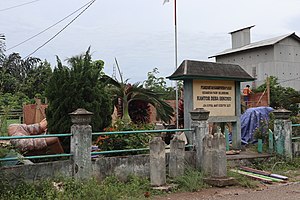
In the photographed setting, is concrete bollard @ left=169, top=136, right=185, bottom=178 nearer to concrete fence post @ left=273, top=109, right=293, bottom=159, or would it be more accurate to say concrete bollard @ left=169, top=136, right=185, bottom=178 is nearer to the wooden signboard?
the wooden signboard

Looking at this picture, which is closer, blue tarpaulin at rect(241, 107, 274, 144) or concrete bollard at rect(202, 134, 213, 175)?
concrete bollard at rect(202, 134, 213, 175)

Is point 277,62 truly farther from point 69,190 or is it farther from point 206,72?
point 69,190

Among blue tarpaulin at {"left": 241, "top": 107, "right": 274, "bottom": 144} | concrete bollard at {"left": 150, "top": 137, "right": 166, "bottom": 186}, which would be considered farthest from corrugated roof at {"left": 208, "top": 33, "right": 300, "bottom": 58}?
concrete bollard at {"left": 150, "top": 137, "right": 166, "bottom": 186}

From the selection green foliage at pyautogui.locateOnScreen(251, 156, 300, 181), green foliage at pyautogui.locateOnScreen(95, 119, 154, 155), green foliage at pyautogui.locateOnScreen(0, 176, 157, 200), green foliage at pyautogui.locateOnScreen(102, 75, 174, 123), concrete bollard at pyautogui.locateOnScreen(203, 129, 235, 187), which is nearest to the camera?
green foliage at pyautogui.locateOnScreen(0, 176, 157, 200)

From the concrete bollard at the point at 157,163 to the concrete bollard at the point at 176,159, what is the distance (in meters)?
0.45

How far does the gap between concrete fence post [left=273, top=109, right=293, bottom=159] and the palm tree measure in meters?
3.06

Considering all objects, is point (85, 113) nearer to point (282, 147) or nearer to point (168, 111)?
point (168, 111)

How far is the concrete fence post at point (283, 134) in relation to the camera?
10.9 meters

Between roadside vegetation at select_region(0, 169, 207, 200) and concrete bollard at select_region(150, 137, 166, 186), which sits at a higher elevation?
concrete bollard at select_region(150, 137, 166, 186)

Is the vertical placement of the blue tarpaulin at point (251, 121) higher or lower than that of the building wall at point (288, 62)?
lower

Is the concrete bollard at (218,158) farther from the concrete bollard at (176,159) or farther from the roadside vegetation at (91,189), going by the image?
the concrete bollard at (176,159)

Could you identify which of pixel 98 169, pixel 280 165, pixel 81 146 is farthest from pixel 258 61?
pixel 81 146

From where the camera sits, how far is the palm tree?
11148 mm

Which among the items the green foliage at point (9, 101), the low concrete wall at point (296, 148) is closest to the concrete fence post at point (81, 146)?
the green foliage at point (9, 101)
